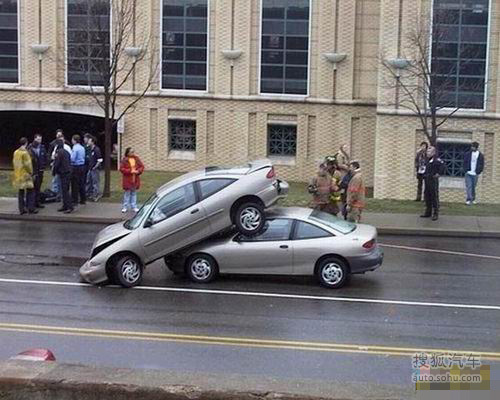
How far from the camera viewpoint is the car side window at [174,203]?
13867 millimetres

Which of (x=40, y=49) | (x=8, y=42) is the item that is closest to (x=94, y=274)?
(x=40, y=49)

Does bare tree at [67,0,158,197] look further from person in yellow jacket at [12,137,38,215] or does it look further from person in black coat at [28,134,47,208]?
person in yellow jacket at [12,137,38,215]

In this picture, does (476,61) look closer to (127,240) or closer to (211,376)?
(127,240)

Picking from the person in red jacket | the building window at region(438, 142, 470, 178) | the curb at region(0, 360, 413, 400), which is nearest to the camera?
the curb at region(0, 360, 413, 400)

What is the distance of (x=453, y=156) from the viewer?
93.2 ft

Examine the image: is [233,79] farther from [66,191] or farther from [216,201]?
[216,201]

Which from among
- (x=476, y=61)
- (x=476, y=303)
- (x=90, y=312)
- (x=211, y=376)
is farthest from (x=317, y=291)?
Answer: (x=476, y=61)

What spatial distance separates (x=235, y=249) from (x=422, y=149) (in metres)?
11.1

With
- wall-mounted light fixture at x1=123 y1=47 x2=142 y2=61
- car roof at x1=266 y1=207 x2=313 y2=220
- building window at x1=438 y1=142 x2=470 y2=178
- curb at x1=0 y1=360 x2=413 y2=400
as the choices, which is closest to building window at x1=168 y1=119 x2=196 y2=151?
wall-mounted light fixture at x1=123 y1=47 x2=142 y2=61


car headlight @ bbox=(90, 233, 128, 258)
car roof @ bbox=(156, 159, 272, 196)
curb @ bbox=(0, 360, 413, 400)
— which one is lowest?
car headlight @ bbox=(90, 233, 128, 258)

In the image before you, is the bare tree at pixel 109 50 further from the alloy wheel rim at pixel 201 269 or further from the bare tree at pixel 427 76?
the alloy wheel rim at pixel 201 269

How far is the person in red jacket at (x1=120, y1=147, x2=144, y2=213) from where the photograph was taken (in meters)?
21.2

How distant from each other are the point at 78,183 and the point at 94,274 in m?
9.26

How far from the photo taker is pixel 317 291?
13.4 m
